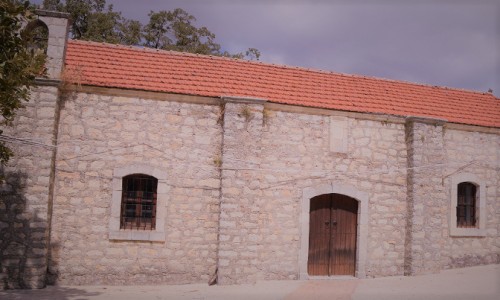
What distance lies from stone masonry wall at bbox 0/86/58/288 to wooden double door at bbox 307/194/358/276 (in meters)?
5.66

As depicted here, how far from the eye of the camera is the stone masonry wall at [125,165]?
25.5 feet

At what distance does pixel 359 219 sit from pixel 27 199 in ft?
23.2

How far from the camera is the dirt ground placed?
7.07 meters

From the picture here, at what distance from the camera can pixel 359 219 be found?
9148 mm

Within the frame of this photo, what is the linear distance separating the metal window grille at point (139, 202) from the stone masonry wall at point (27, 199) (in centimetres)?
148

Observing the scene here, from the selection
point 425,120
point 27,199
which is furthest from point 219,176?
point 425,120

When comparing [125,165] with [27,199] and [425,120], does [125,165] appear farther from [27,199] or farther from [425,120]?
[425,120]

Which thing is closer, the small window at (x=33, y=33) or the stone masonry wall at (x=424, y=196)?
the small window at (x=33, y=33)

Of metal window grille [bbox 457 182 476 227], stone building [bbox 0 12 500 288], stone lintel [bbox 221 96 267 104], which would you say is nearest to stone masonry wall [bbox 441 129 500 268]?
stone building [bbox 0 12 500 288]

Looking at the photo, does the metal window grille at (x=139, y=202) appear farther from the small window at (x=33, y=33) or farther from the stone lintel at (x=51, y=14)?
the stone lintel at (x=51, y=14)

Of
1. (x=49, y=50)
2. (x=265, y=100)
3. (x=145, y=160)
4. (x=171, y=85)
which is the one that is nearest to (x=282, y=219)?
(x=265, y=100)

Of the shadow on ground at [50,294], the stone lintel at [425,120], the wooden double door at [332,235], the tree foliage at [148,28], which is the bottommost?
the shadow on ground at [50,294]

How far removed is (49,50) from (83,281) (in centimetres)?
473

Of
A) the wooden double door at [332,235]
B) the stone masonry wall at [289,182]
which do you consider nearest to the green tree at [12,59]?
the stone masonry wall at [289,182]
